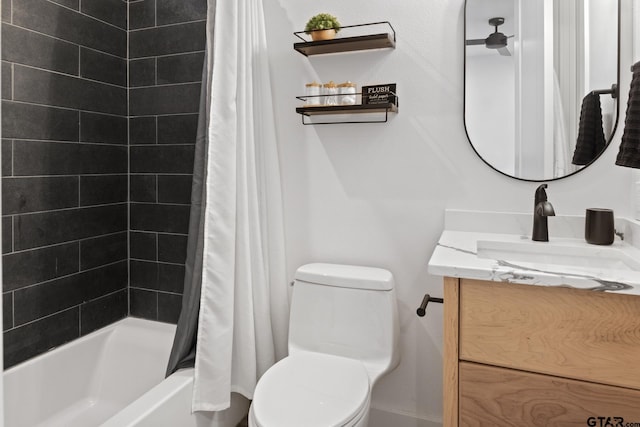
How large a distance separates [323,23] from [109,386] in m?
2.03

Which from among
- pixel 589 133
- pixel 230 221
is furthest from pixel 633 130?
pixel 230 221

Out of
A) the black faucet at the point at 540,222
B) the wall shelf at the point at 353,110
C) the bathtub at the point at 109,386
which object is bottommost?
the bathtub at the point at 109,386

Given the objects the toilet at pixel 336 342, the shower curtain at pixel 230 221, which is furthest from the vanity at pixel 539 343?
the shower curtain at pixel 230 221

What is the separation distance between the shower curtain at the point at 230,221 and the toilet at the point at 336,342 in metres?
0.21

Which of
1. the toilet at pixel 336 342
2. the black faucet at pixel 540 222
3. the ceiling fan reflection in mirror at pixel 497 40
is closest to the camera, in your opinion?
the toilet at pixel 336 342

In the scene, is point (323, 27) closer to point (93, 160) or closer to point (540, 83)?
point (540, 83)

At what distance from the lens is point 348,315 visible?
1746mm

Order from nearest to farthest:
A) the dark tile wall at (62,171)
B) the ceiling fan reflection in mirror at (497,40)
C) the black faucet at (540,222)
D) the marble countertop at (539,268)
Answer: the marble countertop at (539,268)
the black faucet at (540,222)
the ceiling fan reflection in mirror at (497,40)
the dark tile wall at (62,171)

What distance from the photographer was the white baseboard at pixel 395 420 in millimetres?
1891

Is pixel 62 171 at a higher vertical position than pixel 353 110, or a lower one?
lower

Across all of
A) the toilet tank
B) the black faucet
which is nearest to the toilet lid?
the toilet tank

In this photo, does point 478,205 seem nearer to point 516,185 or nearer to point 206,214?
point 516,185

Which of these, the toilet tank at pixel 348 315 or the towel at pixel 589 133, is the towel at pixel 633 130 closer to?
the towel at pixel 589 133

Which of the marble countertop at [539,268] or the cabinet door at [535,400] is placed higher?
the marble countertop at [539,268]
